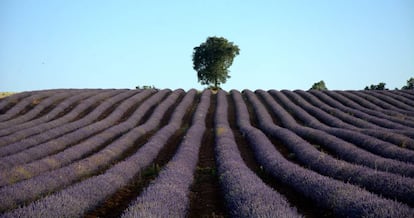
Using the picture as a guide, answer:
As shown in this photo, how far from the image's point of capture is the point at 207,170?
1290 cm

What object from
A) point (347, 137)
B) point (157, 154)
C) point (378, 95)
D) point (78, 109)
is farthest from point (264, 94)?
point (157, 154)

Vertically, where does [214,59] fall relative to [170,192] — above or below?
above

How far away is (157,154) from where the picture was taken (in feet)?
51.4

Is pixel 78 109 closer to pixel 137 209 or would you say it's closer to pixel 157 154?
pixel 157 154

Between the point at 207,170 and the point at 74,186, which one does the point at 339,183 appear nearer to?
the point at 74,186

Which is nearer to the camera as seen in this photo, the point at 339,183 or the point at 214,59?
the point at 339,183

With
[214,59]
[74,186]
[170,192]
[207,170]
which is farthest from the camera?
[214,59]

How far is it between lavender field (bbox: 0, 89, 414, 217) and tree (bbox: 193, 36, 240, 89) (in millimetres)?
28399

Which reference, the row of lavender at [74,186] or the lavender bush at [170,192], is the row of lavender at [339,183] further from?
the row of lavender at [74,186]

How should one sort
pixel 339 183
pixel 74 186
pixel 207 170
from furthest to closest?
1. pixel 207 170
2. pixel 74 186
3. pixel 339 183

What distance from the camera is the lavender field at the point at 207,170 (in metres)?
7.29

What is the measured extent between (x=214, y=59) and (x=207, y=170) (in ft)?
142

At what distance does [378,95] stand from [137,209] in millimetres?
32949

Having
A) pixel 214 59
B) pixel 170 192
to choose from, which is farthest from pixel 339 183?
pixel 214 59
